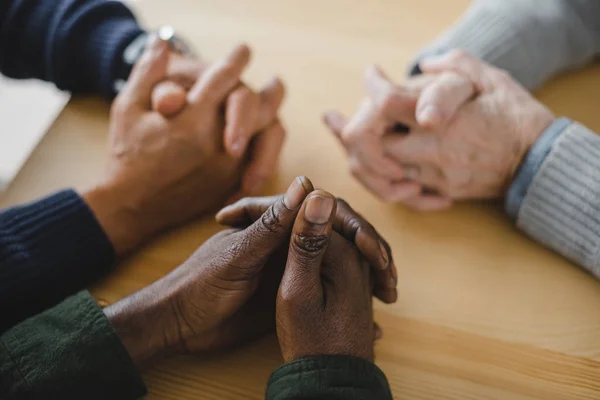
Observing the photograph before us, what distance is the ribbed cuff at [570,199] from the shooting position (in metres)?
0.68

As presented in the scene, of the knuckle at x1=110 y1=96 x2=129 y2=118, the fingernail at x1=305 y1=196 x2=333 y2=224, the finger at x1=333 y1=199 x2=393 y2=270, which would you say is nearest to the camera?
the fingernail at x1=305 y1=196 x2=333 y2=224

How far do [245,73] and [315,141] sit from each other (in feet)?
0.61

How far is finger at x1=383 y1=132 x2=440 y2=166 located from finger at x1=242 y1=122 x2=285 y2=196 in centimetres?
15

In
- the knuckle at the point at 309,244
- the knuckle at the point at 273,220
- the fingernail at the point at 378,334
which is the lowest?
the fingernail at the point at 378,334

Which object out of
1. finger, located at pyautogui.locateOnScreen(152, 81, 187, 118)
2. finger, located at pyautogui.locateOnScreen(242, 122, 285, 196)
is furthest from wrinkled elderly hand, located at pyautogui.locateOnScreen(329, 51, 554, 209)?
finger, located at pyautogui.locateOnScreen(152, 81, 187, 118)

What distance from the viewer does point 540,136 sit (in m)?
0.73

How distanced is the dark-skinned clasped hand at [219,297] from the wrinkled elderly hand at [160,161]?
0.16 metres

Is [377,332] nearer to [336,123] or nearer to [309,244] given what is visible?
[309,244]

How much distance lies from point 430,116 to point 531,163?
0.13 meters

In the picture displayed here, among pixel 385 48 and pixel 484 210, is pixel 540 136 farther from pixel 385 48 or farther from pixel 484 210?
pixel 385 48

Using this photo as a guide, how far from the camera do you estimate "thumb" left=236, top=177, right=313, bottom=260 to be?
1.67 ft

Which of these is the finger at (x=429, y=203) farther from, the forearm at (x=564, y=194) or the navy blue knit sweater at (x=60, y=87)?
the navy blue knit sweater at (x=60, y=87)

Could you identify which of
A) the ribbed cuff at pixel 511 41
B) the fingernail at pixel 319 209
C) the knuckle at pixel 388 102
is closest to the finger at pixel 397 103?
the knuckle at pixel 388 102

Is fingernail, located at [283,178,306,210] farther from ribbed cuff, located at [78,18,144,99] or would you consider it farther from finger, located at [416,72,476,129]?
ribbed cuff, located at [78,18,144,99]
